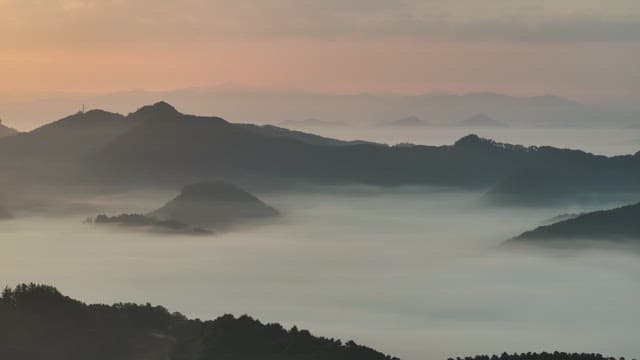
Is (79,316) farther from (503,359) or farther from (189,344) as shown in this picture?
(503,359)

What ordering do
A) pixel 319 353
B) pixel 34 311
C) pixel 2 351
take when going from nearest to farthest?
pixel 2 351
pixel 319 353
pixel 34 311

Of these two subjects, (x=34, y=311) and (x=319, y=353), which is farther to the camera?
(x=34, y=311)

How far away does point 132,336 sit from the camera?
4707 inches

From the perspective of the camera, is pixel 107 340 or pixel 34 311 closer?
pixel 107 340

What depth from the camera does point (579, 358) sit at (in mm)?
111750

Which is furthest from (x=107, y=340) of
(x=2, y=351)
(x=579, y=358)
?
(x=579, y=358)

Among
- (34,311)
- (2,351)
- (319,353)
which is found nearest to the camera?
(2,351)

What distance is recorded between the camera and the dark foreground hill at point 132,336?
112 meters

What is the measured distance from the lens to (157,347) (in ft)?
377

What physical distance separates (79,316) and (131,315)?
23.8 feet

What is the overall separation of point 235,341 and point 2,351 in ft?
95.9

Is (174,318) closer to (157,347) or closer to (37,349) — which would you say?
(157,347)

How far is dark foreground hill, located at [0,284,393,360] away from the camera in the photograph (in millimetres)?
111562

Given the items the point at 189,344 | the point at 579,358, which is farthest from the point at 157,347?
the point at 579,358
